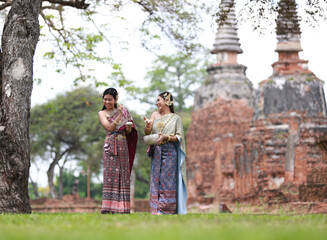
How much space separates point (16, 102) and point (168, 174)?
2.49 m

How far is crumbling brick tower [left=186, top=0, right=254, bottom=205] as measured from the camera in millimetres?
27938

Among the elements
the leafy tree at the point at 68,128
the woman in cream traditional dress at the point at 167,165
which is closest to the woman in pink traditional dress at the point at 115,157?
the woman in cream traditional dress at the point at 167,165

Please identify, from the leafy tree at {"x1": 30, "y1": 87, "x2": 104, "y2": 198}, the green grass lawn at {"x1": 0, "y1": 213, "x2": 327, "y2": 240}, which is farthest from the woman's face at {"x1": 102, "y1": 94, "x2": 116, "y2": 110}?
the leafy tree at {"x1": 30, "y1": 87, "x2": 104, "y2": 198}

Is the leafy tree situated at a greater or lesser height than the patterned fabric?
greater

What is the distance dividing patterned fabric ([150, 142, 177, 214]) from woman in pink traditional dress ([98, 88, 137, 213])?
375 mm

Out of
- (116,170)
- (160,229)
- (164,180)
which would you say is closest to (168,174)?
(164,180)

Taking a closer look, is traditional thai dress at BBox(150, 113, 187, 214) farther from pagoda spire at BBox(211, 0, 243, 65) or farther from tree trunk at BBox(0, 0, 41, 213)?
pagoda spire at BBox(211, 0, 243, 65)

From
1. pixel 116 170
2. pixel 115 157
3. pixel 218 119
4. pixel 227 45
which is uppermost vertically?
pixel 227 45

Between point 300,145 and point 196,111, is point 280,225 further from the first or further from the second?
point 196,111

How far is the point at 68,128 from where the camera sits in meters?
37.2

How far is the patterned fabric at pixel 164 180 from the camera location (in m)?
8.55

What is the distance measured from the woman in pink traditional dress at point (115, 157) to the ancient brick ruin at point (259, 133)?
798 centimetres

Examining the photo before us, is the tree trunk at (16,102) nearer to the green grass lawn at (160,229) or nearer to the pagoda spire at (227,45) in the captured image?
the green grass lawn at (160,229)

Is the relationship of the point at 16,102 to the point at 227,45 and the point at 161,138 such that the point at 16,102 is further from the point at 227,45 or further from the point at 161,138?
the point at 227,45
